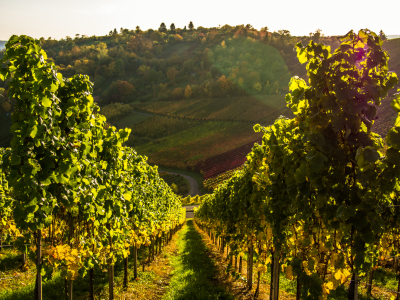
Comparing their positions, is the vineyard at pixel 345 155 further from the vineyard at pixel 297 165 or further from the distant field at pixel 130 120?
the distant field at pixel 130 120

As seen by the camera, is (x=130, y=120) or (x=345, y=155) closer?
(x=345, y=155)

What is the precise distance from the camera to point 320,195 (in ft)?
9.08

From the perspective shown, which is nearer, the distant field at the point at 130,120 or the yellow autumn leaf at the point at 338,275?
the yellow autumn leaf at the point at 338,275

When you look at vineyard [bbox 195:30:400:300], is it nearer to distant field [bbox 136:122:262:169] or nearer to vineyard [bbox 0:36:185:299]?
vineyard [bbox 0:36:185:299]

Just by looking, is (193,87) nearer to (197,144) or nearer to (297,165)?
(197,144)

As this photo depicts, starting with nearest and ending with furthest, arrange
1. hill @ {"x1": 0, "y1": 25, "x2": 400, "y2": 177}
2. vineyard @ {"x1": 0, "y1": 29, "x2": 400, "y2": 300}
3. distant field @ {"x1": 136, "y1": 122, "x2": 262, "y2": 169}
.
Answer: vineyard @ {"x1": 0, "y1": 29, "x2": 400, "y2": 300} < distant field @ {"x1": 136, "y1": 122, "x2": 262, "y2": 169} < hill @ {"x1": 0, "y1": 25, "x2": 400, "y2": 177}

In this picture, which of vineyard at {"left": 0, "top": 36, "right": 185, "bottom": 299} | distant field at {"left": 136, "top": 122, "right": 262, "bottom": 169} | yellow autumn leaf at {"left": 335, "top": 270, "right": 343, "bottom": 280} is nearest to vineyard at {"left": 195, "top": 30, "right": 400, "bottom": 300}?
yellow autumn leaf at {"left": 335, "top": 270, "right": 343, "bottom": 280}

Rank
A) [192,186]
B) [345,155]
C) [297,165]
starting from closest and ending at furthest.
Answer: [345,155] < [297,165] < [192,186]

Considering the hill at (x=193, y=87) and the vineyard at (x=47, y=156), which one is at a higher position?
the hill at (x=193, y=87)

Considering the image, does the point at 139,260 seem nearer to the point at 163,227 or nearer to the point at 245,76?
the point at 163,227

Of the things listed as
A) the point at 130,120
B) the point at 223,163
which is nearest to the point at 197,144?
the point at 223,163

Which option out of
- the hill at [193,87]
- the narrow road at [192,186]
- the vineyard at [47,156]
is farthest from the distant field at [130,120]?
the vineyard at [47,156]

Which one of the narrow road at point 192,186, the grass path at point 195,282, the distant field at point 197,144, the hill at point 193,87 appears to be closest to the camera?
the grass path at point 195,282

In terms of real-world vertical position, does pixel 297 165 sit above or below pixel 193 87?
below
